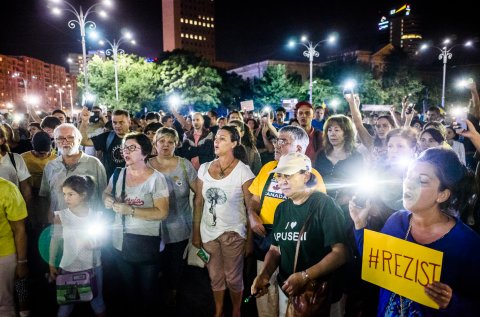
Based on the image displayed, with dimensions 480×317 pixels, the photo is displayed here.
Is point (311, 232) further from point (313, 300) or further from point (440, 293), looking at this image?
point (440, 293)

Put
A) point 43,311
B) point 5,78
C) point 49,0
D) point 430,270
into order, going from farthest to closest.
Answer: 1. point 5,78
2. point 49,0
3. point 43,311
4. point 430,270

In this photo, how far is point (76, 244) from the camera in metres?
3.95

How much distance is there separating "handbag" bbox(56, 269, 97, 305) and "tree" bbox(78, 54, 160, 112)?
35.0 metres

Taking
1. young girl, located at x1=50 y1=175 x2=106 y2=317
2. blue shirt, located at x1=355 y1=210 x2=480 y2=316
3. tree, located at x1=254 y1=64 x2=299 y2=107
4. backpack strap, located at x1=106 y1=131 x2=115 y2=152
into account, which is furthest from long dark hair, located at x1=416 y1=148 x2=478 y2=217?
tree, located at x1=254 y1=64 x2=299 y2=107

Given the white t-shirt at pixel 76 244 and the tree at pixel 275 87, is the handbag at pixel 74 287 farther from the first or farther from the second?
the tree at pixel 275 87

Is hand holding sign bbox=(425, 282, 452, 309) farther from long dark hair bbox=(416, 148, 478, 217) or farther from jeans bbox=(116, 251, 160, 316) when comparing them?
jeans bbox=(116, 251, 160, 316)

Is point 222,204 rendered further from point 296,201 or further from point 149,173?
point 296,201

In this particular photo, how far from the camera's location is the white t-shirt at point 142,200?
4043 mm

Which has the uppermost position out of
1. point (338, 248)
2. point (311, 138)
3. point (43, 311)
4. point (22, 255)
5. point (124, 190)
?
point (311, 138)

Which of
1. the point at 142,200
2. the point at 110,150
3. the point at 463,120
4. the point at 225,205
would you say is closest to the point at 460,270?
the point at 463,120

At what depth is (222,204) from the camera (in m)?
4.32

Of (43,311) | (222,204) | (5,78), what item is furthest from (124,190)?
(5,78)

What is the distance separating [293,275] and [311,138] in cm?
384

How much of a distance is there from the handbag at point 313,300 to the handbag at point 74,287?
221 centimetres
